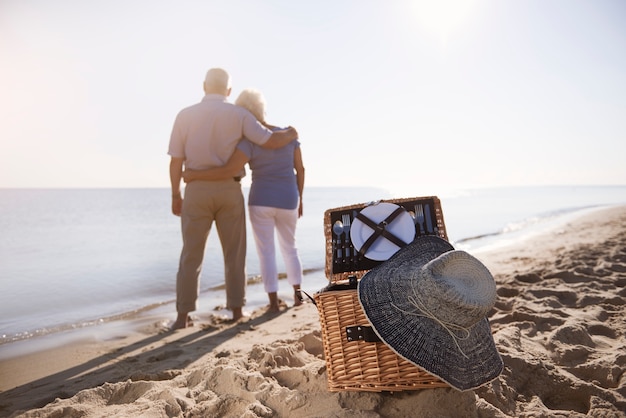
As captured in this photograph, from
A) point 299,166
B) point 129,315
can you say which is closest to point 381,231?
point 299,166

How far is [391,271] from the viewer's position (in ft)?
6.52

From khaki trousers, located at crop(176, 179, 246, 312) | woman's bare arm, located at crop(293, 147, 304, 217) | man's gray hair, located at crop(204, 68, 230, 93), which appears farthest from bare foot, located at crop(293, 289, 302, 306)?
man's gray hair, located at crop(204, 68, 230, 93)

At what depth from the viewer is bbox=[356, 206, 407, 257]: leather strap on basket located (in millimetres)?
2498

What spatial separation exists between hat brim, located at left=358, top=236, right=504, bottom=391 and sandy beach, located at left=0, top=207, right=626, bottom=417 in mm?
194

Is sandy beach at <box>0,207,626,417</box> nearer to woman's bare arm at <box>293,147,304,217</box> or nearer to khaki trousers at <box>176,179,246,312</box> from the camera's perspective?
khaki trousers at <box>176,179,246,312</box>

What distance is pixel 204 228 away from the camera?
3.89 m

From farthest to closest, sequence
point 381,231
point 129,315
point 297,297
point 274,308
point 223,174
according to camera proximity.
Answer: point 129,315
point 274,308
point 223,174
point 297,297
point 381,231

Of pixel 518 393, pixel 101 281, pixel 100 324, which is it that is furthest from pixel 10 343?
pixel 518 393

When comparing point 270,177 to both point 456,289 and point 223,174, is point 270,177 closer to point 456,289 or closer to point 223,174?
point 223,174

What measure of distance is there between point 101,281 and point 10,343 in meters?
2.59

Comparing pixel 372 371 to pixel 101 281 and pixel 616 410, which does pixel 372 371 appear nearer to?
pixel 616 410

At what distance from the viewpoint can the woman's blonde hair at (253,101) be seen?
4.12 m

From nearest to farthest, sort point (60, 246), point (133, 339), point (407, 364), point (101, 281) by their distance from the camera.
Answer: point (407, 364) < point (133, 339) < point (101, 281) < point (60, 246)

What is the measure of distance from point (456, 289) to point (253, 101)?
3.00m
